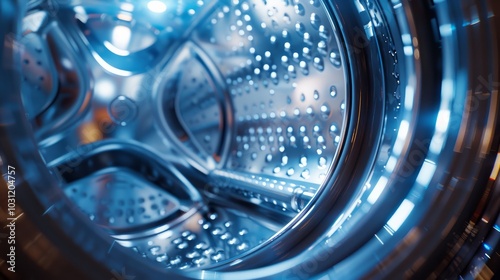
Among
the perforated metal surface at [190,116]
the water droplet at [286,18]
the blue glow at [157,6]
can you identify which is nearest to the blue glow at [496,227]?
the perforated metal surface at [190,116]

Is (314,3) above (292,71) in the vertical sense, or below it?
above

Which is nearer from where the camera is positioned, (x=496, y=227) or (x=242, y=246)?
(x=496, y=227)

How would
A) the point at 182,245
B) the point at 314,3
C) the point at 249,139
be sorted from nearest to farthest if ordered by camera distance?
the point at 314,3
the point at 182,245
the point at 249,139

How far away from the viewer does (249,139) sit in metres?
1.02

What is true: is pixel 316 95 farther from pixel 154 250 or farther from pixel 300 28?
pixel 154 250

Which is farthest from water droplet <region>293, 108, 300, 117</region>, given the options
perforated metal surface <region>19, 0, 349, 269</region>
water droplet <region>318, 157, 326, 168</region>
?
water droplet <region>318, 157, 326, 168</region>

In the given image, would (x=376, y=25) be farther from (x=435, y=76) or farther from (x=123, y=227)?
(x=123, y=227)

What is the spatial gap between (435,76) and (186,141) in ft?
2.06

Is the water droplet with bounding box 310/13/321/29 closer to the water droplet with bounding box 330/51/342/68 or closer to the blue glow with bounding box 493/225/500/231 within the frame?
the water droplet with bounding box 330/51/342/68

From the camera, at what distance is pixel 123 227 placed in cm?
94

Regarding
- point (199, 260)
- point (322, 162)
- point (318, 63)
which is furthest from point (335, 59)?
point (199, 260)

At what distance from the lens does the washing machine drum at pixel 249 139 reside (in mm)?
460

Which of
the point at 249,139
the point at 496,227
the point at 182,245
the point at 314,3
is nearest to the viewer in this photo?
the point at 496,227

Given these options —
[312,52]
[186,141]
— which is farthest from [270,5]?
[186,141]
